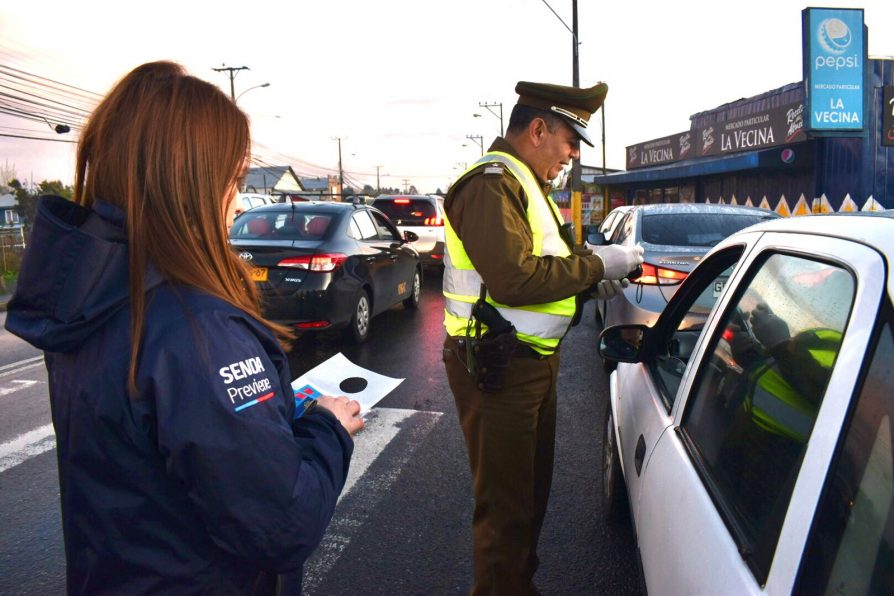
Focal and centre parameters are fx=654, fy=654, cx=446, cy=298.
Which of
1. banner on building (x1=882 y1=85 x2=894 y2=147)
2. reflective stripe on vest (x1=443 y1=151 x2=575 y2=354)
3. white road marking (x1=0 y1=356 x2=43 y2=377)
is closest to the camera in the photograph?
reflective stripe on vest (x1=443 y1=151 x2=575 y2=354)

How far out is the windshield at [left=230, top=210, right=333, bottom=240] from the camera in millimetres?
7137

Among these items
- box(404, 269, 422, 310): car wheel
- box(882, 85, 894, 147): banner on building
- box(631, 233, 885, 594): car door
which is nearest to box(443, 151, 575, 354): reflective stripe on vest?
box(631, 233, 885, 594): car door

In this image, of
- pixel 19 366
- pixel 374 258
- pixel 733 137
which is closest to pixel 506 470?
pixel 374 258

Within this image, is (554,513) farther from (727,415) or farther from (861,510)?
(861,510)

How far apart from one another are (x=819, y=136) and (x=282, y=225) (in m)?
13.0

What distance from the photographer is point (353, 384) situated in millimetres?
1775

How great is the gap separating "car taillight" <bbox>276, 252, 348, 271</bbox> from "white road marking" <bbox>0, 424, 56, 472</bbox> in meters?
2.65

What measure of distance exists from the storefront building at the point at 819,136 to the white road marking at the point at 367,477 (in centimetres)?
1349

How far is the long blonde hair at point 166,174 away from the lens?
1146 millimetres

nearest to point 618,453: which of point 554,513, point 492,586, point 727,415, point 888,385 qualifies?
point 554,513

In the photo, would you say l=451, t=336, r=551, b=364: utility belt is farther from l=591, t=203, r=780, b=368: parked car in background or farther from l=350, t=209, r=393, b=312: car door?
l=350, t=209, r=393, b=312: car door

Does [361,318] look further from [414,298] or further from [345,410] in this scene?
[345,410]

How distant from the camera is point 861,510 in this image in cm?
103

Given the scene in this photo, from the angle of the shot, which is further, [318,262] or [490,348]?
[318,262]
